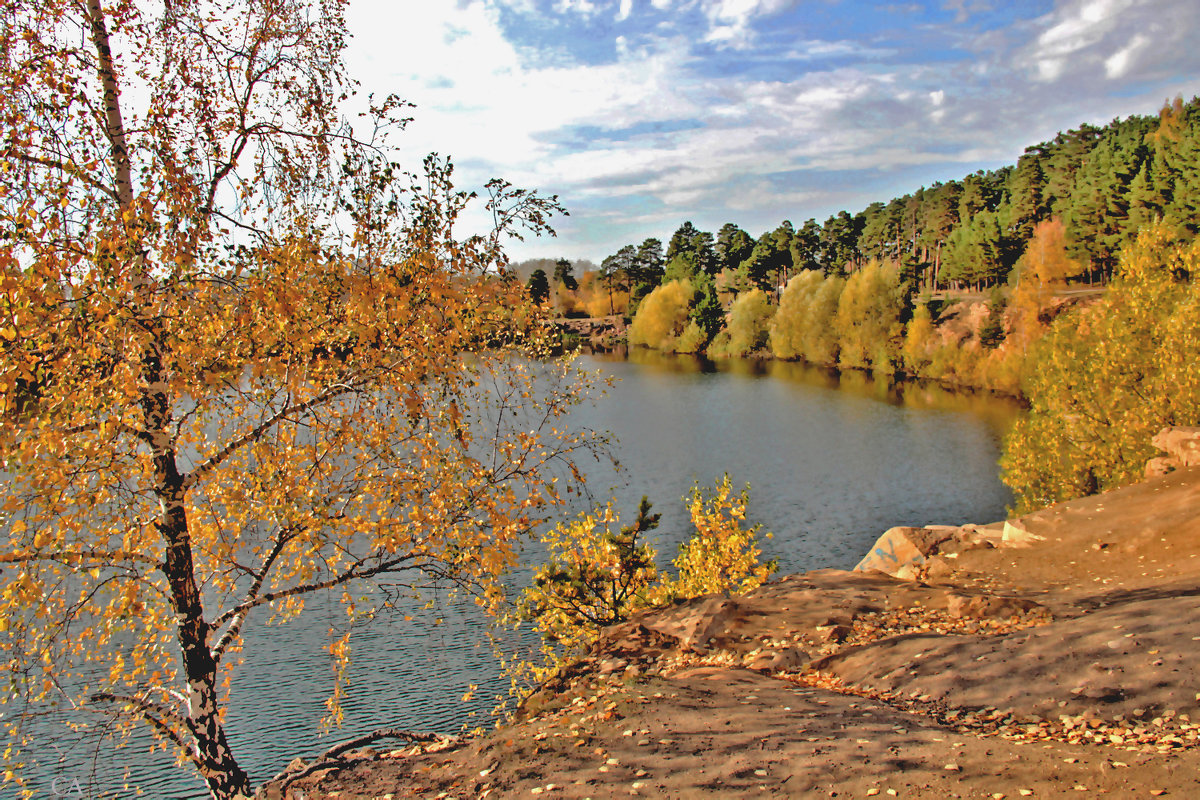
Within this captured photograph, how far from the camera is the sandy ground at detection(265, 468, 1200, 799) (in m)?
7.59

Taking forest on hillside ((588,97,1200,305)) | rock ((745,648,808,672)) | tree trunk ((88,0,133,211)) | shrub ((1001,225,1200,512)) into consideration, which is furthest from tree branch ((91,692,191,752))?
forest on hillside ((588,97,1200,305))

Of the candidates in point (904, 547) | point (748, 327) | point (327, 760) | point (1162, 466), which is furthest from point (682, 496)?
point (748, 327)

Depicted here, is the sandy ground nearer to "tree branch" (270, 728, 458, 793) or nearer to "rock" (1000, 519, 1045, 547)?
"tree branch" (270, 728, 458, 793)

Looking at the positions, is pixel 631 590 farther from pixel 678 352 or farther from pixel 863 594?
pixel 678 352

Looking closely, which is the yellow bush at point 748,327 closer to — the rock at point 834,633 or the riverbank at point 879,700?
the riverbank at point 879,700

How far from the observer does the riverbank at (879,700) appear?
7633 millimetres

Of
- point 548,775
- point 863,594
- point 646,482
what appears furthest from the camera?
point 646,482

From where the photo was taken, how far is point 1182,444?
21.2 m

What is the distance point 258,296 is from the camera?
7520mm

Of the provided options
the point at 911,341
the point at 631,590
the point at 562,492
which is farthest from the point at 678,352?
the point at 631,590

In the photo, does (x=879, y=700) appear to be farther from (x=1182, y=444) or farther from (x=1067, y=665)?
(x=1182, y=444)

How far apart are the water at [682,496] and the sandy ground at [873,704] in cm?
284

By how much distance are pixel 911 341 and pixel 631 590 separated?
7494 centimetres

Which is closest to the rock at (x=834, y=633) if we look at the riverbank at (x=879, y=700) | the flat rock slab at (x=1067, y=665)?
the riverbank at (x=879, y=700)
